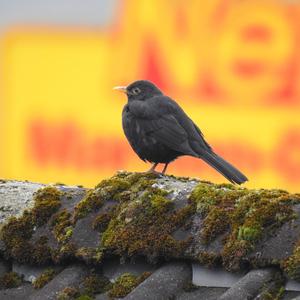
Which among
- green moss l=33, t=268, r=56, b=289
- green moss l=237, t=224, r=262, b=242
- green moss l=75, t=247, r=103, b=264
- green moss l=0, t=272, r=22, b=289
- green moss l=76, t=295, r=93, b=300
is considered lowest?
green moss l=0, t=272, r=22, b=289

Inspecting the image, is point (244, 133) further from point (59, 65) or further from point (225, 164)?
point (225, 164)

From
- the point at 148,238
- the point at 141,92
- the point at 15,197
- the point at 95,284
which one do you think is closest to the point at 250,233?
the point at 148,238

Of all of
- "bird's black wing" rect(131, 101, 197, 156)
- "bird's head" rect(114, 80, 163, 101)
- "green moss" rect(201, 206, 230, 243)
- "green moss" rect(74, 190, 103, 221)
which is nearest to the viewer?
"green moss" rect(201, 206, 230, 243)

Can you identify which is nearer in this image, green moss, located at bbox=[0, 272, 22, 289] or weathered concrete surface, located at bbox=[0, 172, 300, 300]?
weathered concrete surface, located at bbox=[0, 172, 300, 300]

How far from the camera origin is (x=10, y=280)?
5.17m

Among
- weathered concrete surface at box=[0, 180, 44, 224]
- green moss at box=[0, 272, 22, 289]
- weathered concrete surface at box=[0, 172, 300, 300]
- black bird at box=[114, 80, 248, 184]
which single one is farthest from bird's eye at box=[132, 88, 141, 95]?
green moss at box=[0, 272, 22, 289]

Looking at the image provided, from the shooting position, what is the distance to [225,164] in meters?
7.66

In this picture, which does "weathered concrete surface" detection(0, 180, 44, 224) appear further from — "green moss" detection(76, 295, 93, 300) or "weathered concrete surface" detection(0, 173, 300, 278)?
"green moss" detection(76, 295, 93, 300)

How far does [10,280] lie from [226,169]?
8.85 feet

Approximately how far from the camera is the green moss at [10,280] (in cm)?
514

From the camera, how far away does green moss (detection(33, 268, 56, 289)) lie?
5047mm

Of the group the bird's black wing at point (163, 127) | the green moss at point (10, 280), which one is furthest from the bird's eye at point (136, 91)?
the green moss at point (10, 280)

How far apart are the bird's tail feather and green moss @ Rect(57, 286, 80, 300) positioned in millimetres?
2662

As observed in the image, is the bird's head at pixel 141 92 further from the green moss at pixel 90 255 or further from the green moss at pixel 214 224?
the green moss at pixel 214 224
